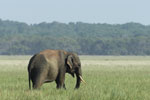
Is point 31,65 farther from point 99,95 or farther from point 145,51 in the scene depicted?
point 145,51

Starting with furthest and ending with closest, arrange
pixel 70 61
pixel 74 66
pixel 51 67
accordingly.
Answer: pixel 74 66, pixel 70 61, pixel 51 67

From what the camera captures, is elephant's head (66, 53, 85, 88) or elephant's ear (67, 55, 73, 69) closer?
elephant's ear (67, 55, 73, 69)

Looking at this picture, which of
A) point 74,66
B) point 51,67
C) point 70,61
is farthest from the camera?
point 74,66

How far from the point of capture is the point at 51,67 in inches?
658

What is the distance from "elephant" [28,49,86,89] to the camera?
16438 millimetres

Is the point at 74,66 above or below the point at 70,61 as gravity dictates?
below

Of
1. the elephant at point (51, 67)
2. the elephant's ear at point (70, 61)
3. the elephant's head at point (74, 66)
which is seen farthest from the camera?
the elephant's head at point (74, 66)

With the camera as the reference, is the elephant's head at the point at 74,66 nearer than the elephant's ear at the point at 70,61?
No

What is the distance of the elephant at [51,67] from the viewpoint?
16.4m

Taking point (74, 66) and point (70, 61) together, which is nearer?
point (70, 61)

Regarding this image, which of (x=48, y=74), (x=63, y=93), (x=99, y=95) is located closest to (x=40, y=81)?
(x=48, y=74)

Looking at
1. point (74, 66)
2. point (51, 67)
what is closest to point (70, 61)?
point (74, 66)

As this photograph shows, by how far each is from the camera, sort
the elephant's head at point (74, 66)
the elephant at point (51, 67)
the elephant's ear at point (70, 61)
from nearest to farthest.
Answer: the elephant at point (51, 67)
the elephant's ear at point (70, 61)
the elephant's head at point (74, 66)

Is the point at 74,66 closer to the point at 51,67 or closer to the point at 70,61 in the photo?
the point at 70,61
